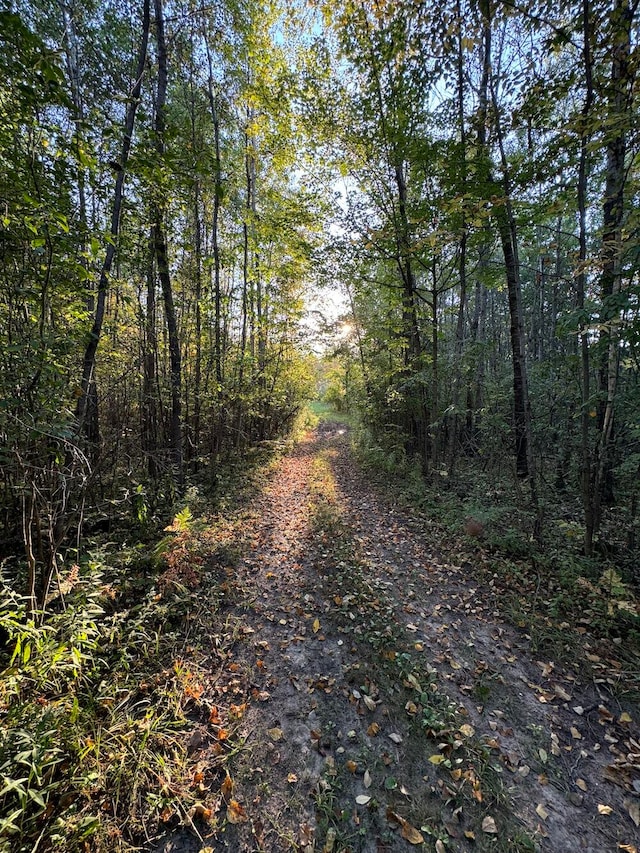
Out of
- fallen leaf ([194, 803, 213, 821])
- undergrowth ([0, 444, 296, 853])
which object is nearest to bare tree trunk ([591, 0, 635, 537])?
fallen leaf ([194, 803, 213, 821])

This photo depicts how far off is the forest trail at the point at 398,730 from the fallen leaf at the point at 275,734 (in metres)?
0.01

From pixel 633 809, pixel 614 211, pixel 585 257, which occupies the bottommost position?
pixel 633 809

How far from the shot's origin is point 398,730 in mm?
2676

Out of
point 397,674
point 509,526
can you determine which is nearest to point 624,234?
point 509,526

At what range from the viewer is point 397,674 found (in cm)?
315

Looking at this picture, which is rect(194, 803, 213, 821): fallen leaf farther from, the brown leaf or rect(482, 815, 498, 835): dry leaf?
rect(482, 815, 498, 835): dry leaf

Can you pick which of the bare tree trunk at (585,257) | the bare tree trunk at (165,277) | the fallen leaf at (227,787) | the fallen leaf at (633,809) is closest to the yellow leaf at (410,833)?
the fallen leaf at (227,787)

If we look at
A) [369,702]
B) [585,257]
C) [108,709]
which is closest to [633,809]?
[369,702]

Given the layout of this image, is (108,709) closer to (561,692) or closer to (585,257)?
(561,692)

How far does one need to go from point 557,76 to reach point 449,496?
6.78 m

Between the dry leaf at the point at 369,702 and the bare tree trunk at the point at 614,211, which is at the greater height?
the bare tree trunk at the point at 614,211

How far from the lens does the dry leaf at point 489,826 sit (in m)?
2.04

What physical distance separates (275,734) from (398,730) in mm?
1017

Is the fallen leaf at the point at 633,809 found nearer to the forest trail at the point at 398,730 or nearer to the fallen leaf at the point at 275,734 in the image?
the forest trail at the point at 398,730
